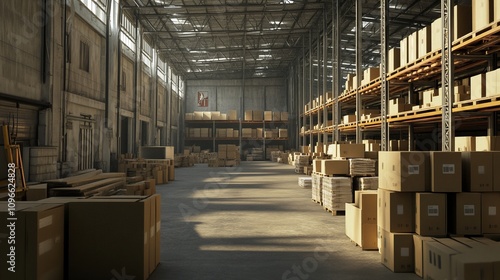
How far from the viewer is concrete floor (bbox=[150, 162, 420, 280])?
4.54m

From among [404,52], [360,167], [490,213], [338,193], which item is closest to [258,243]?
[490,213]

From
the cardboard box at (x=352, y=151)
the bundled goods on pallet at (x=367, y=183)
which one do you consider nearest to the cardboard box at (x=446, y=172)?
the bundled goods on pallet at (x=367, y=183)

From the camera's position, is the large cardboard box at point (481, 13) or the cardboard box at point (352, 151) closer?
the large cardboard box at point (481, 13)

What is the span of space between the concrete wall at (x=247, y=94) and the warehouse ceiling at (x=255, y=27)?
244cm

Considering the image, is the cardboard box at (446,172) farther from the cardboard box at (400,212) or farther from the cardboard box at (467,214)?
the cardboard box at (400,212)

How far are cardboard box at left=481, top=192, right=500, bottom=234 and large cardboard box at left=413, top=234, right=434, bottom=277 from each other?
27.9 inches

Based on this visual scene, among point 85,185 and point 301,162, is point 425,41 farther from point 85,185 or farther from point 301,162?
point 301,162

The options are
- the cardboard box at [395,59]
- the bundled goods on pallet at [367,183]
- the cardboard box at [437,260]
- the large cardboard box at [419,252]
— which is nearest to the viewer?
the cardboard box at [437,260]

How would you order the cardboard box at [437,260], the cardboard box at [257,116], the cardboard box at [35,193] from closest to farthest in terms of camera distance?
the cardboard box at [437,260] → the cardboard box at [35,193] → the cardboard box at [257,116]

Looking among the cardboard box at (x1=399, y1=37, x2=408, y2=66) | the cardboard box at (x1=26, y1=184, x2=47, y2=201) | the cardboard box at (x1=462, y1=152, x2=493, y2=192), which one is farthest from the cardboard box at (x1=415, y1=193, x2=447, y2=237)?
the cardboard box at (x1=399, y1=37, x2=408, y2=66)

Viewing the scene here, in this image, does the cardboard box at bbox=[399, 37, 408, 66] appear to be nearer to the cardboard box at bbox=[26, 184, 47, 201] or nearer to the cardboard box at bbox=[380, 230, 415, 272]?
the cardboard box at bbox=[380, 230, 415, 272]

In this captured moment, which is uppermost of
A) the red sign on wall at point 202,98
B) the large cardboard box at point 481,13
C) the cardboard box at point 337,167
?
the red sign on wall at point 202,98

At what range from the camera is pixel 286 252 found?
540cm

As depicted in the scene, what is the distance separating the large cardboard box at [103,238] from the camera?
3.95m
